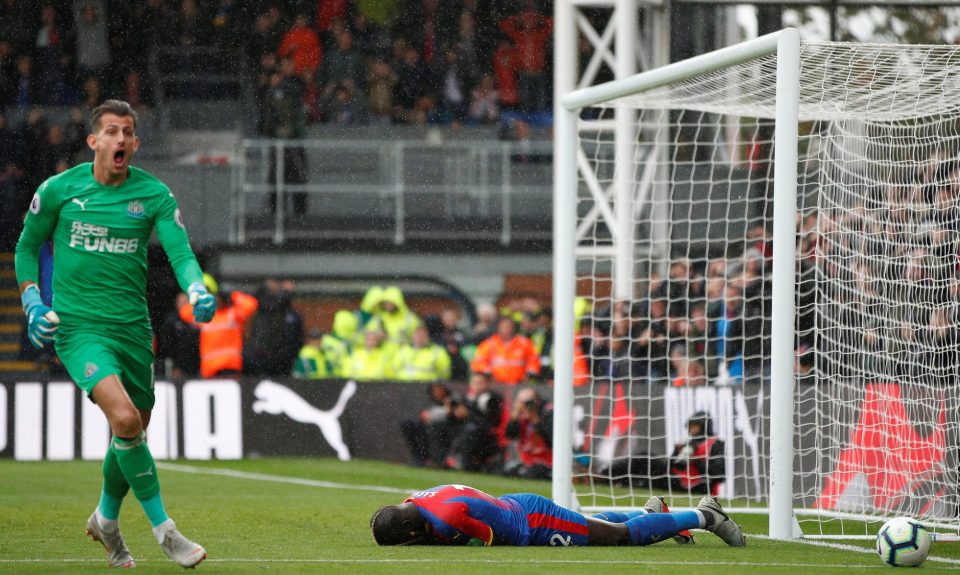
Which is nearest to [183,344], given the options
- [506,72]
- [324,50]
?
[324,50]

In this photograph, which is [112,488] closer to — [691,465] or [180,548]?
[180,548]

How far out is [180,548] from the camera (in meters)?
6.07

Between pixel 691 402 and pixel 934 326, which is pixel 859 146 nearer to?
pixel 934 326

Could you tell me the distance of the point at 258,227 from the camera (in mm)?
21172

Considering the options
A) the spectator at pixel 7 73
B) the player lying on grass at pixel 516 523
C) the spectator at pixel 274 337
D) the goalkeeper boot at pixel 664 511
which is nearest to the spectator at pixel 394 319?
the spectator at pixel 274 337

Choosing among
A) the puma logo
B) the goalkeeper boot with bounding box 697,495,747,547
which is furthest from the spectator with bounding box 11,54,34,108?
the goalkeeper boot with bounding box 697,495,747,547

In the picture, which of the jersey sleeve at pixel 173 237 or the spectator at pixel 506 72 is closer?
the jersey sleeve at pixel 173 237

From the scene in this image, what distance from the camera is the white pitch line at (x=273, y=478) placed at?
1223 centimetres

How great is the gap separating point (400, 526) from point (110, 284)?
70.1 inches

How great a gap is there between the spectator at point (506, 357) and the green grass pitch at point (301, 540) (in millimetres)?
2087

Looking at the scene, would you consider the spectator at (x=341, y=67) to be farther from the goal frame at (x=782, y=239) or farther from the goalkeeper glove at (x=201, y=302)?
the goalkeeper glove at (x=201, y=302)

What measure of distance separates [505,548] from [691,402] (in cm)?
542

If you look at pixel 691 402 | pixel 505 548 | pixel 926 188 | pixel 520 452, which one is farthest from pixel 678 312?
pixel 505 548

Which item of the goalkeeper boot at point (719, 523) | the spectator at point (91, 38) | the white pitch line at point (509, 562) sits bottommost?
the white pitch line at point (509, 562)
